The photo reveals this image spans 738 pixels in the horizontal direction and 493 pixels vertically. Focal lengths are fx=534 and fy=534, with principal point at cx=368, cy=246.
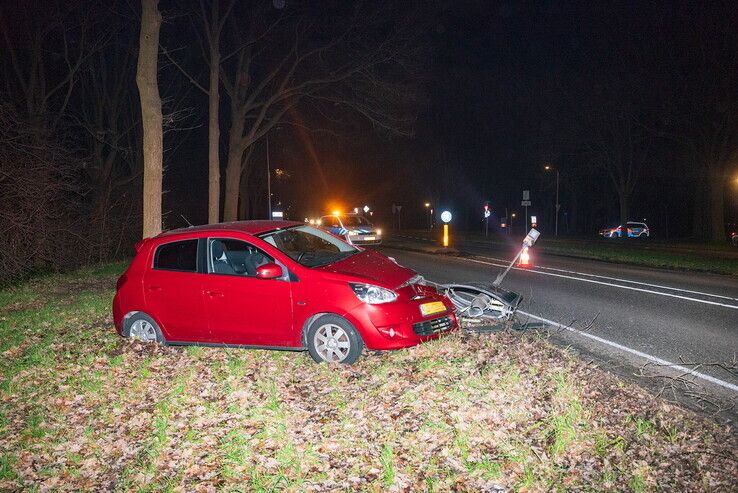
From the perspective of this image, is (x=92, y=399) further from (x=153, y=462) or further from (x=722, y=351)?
(x=722, y=351)

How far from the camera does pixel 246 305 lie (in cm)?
632

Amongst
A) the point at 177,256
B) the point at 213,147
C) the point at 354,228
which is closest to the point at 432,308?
the point at 177,256

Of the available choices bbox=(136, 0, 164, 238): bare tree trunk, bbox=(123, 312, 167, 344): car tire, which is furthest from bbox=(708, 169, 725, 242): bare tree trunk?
bbox=(123, 312, 167, 344): car tire

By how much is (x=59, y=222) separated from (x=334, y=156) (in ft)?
146

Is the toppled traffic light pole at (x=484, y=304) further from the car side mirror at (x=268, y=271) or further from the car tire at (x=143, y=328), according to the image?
the car tire at (x=143, y=328)

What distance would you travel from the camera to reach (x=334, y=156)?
59.2m

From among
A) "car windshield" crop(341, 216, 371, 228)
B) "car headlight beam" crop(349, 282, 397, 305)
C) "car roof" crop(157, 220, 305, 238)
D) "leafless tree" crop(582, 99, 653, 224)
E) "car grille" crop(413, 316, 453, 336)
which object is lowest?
"car grille" crop(413, 316, 453, 336)

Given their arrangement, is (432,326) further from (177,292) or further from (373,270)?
(177,292)

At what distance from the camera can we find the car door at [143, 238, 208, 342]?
6.59 meters

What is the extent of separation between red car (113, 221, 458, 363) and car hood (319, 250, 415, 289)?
14mm

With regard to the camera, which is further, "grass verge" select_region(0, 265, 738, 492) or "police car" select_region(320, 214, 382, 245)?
"police car" select_region(320, 214, 382, 245)

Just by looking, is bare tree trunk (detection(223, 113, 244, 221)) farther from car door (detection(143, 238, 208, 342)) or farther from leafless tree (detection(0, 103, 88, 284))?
car door (detection(143, 238, 208, 342))

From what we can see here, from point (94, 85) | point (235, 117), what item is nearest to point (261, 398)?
point (235, 117)

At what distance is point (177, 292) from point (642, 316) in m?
7.25
